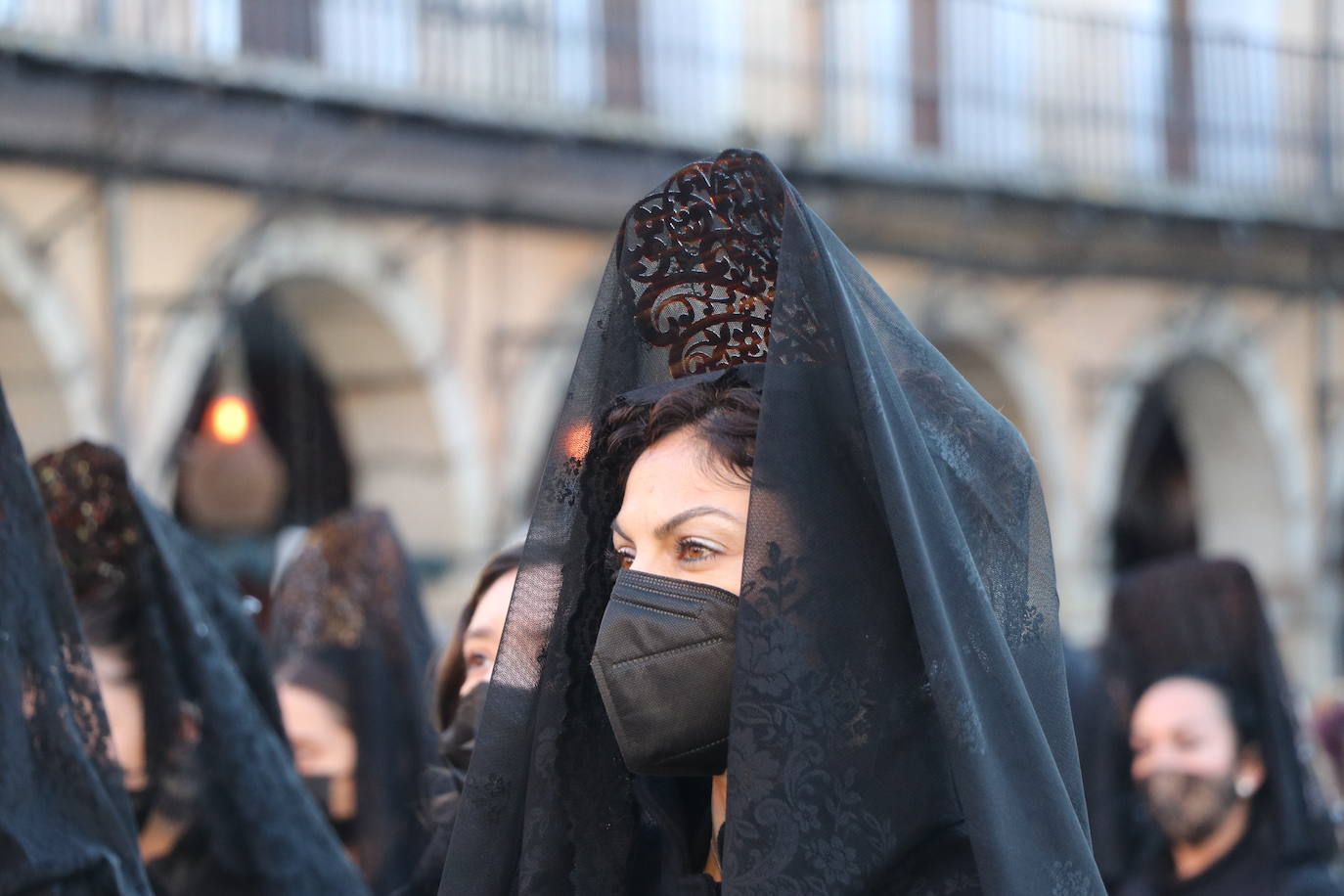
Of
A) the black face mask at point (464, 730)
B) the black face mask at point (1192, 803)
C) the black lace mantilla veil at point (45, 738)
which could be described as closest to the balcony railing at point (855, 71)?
the black face mask at point (1192, 803)

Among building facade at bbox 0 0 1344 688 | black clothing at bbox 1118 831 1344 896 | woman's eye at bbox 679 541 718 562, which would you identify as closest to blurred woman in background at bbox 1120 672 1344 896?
black clothing at bbox 1118 831 1344 896

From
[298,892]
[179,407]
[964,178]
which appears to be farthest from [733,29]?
[298,892]

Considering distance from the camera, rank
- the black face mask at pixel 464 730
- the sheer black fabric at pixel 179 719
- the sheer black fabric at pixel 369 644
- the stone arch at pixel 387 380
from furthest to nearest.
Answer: the stone arch at pixel 387 380 < the sheer black fabric at pixel 369 644 < the sheer black fabric at pixel 179 719 < the black face mask at pixel 464 730

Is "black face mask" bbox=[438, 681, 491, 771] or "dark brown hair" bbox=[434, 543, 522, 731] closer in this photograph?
"black face mask" bbox=[438, 681, 491, 771]

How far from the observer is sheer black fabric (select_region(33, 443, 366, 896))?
343 cm

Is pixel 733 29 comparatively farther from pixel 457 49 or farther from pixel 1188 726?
pixel 1188 726

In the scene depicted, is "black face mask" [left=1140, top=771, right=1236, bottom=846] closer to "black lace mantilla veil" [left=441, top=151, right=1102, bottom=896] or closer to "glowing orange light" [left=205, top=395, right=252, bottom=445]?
"black lace mantilla veil" [left=441, top=151, right=1102, bottom=896]

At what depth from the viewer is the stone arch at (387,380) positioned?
1084 centimetres

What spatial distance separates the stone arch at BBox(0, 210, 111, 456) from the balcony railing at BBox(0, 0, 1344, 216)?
3.36 ft

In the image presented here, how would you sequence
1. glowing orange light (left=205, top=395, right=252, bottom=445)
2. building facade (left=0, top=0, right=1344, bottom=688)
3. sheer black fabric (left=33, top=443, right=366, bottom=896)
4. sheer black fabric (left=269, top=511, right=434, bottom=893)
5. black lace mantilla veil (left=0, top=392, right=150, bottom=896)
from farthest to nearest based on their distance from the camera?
building facade (left=0, top=0, right=1344, bottom=688)
glowing orange light (left=205, top=395, right=252, bottom=445)
sheer black fabric (left=269, top=511, right=434, bottom=893)
sheer black fabric (left=33, top=443, right=366, bottom=896)
black lace mantilla veil (left=0, top=392, right=150, bottom=896)

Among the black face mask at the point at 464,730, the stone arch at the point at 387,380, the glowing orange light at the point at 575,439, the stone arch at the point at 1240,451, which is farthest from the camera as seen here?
the stone arch at the point at 1240,451

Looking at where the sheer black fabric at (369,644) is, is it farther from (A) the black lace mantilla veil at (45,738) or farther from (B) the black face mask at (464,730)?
(A) the black lace mantilla veil at (45,738)

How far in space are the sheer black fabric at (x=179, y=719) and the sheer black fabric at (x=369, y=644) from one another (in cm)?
104

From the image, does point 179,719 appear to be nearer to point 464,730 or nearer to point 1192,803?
point 464,730
